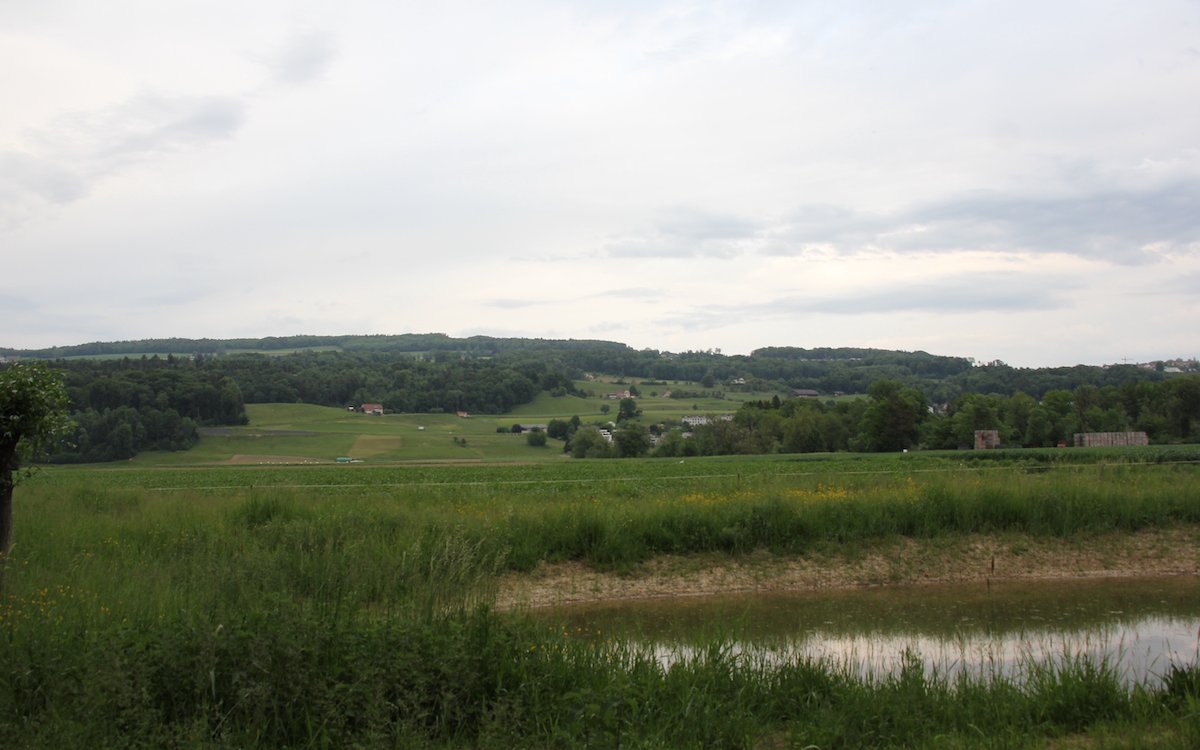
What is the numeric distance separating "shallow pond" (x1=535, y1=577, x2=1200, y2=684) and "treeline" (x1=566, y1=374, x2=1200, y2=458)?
129 ft

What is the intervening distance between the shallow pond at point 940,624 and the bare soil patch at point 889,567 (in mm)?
490

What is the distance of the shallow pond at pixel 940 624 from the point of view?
392 inches

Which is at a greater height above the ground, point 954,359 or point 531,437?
point 954,359

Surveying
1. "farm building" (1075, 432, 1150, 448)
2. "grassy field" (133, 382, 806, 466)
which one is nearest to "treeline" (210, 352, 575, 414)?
"grassy field" (133, 382, 806, 466)

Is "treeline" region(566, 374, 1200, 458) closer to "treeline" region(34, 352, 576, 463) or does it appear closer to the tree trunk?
"treeline" region(34, 352, 576, 463)

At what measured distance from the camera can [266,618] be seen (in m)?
7.90

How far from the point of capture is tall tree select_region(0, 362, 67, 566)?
9352mm

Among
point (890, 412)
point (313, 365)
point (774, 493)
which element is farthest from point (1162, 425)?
point (313, 365)

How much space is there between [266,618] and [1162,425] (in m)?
56.3

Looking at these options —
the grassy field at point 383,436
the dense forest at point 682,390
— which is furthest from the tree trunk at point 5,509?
the grassy field at point 383,436

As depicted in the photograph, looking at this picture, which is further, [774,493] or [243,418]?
[243,418]

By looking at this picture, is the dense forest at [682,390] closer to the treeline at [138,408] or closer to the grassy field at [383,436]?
the treeline at [138,408]

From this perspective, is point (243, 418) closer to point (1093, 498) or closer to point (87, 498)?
point (87, 498)

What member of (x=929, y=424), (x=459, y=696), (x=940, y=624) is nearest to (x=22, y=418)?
(x=459, y=696)
